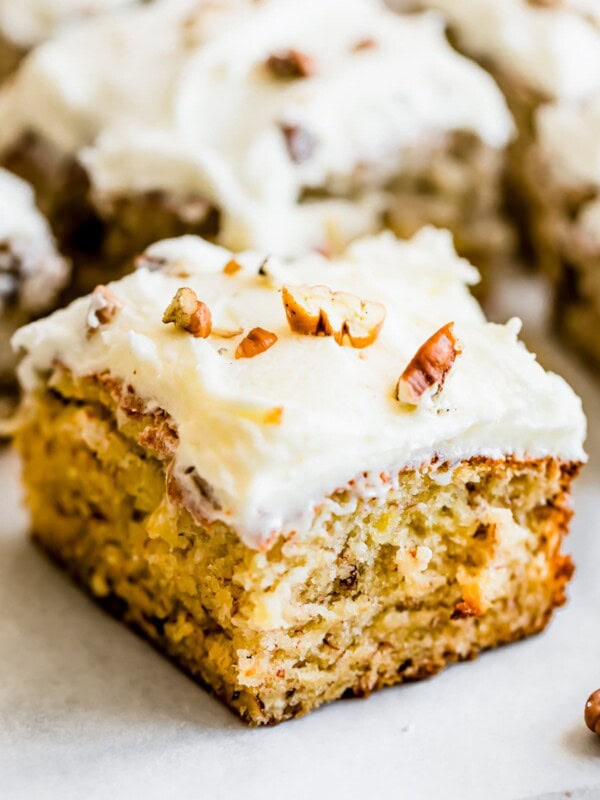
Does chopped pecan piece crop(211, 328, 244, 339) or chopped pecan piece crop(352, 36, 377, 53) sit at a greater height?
chopped pecan piece crop(211, 328, 244, 339)

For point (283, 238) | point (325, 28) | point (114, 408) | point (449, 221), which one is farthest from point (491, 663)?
point (325, 28)

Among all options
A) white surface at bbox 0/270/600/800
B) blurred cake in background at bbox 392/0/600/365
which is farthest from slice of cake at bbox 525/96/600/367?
white surface at bbox 0/270/600/800

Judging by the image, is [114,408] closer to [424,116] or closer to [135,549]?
[135,549]

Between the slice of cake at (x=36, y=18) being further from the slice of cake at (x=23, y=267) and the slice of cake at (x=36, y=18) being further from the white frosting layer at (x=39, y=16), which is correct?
the slice of cake at (x=23, y=267)

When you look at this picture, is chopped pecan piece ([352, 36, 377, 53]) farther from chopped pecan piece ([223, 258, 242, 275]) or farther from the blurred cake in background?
chopped pecan piece ([223, 258, 242, 275])

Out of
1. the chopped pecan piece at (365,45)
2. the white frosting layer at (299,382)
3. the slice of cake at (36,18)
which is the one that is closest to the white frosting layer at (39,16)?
the slice of cake at (36,18)
